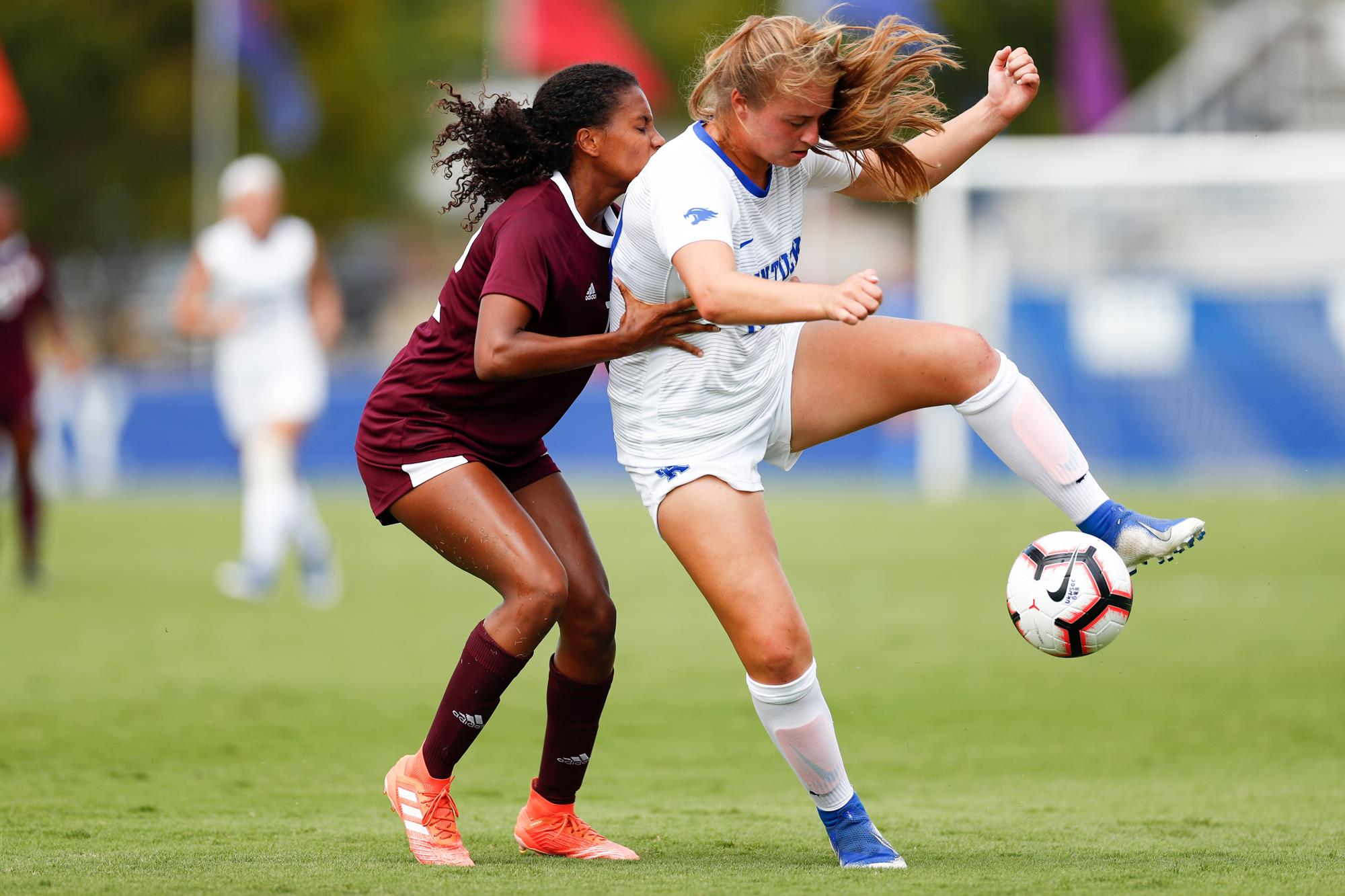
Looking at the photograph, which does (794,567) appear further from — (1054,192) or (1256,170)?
(1054,192)

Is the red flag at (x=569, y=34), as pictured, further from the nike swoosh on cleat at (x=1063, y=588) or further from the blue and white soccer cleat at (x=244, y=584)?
the nike swoosh on cleat at (x=1063, y=588)

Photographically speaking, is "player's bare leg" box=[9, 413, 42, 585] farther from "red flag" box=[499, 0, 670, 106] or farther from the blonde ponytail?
"red flag" box=[499, 0, 670, 106]

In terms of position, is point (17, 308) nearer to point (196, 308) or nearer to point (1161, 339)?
point (196, 308)

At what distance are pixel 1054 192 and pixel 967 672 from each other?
A: 614 inches

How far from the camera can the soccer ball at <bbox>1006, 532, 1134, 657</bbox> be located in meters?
4.77

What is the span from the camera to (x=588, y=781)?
6.32 metres

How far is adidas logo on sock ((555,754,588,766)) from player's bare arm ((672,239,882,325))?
159cm

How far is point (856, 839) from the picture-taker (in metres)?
4.70

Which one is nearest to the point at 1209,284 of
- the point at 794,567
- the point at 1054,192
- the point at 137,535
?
the point at 1054,192

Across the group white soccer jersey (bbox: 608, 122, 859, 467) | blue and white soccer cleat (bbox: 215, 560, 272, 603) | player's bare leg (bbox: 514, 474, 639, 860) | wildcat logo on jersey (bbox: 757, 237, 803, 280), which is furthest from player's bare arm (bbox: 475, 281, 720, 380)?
blue and white soccer cleat (bbox: 215, 560, 272, 603)

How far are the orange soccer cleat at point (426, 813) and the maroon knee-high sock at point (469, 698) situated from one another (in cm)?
4

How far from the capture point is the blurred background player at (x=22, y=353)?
12.1 metres

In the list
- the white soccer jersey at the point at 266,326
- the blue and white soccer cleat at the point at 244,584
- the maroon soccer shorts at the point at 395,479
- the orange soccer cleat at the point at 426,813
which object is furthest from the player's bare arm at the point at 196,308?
the orange soccer cleat at the point at 426,813

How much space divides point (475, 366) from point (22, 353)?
854cm
